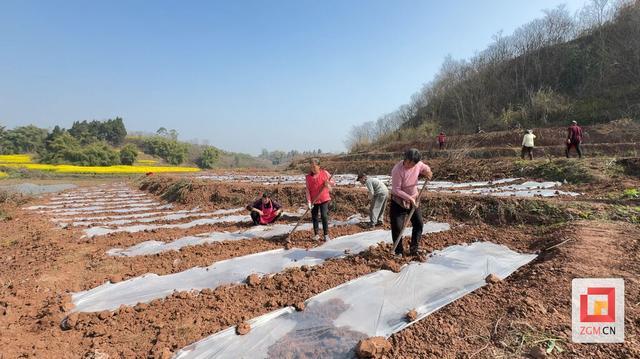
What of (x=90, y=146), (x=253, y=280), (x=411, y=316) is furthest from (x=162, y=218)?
(x=90, y=146)

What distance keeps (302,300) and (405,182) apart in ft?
5.96

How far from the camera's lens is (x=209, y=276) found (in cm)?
414

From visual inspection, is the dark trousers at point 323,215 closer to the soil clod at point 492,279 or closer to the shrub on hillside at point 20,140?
the soil clod at point 492,279

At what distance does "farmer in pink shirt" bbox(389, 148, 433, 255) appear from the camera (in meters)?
4.01

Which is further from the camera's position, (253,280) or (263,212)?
(263,212)

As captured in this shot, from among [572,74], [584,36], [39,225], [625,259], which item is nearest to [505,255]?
[625,259]

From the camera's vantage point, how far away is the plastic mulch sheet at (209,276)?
12.1 ft

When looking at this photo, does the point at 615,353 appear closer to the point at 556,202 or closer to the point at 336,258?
the point at 336,258

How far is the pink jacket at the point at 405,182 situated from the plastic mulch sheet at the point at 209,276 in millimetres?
1183

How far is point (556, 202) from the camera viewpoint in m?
5.80

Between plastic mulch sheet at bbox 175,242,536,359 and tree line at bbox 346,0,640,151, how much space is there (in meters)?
21.6

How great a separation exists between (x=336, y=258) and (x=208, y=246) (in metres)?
2.20

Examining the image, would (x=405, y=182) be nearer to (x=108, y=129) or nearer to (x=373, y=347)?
(x=373, y=347)

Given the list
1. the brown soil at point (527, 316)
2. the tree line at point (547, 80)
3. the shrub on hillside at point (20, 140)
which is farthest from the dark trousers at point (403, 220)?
the shrub on hillside at point (20, 140)
